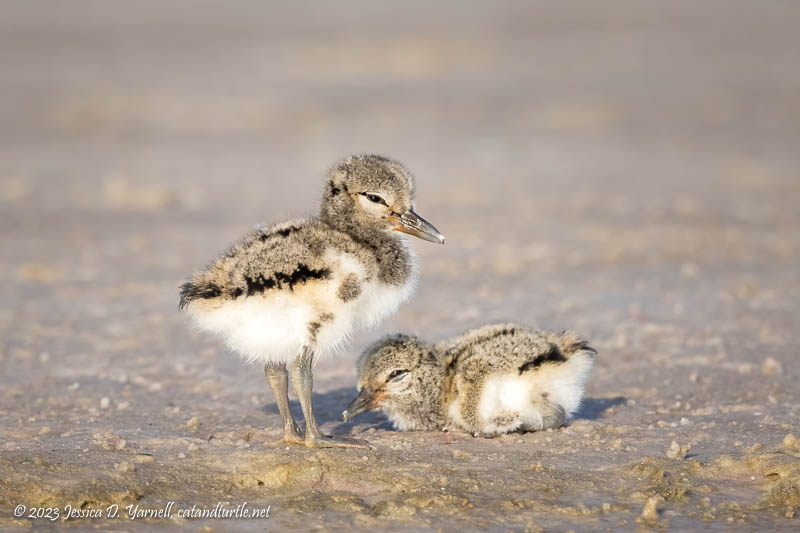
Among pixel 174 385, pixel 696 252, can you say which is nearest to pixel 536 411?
pixel 174 385

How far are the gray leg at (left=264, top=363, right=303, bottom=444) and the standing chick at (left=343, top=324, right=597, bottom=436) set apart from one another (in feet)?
0.98

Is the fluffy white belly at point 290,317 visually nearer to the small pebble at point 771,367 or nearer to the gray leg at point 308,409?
the gray leg at point 308,409

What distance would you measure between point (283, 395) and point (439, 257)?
17.6 ft

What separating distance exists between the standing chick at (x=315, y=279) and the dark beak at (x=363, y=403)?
9.7 inches

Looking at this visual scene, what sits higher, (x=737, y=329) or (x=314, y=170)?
(x=314, y=170)

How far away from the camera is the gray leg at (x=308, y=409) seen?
5.81 m

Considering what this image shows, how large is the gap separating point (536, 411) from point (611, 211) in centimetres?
745

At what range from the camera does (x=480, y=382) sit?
609 centimetres

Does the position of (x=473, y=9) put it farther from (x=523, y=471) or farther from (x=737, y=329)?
(x=523, y=471)

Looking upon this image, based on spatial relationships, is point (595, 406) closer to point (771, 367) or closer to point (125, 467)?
point (771, 367)

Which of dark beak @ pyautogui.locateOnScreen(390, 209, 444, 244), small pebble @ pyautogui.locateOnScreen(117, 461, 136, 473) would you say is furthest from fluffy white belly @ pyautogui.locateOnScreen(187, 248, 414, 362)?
small pebble @ pyautogui.locateOnScreen(117, 461, 136, 473)

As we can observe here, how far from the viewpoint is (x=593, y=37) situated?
2916cm

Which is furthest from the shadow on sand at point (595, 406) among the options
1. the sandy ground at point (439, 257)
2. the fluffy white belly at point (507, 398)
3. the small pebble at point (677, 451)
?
the small pebble at point (677, 451)

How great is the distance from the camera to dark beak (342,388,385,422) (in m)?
6.11
